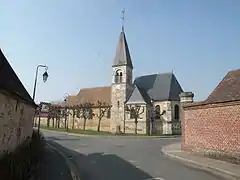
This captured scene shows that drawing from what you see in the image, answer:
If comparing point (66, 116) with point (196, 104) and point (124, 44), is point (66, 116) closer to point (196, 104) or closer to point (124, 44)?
point (124, 44)

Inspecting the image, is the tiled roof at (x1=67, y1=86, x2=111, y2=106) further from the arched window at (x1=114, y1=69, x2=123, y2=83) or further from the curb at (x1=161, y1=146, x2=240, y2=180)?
the curb at (x1=161, y1=146, x2=240, y2=180)

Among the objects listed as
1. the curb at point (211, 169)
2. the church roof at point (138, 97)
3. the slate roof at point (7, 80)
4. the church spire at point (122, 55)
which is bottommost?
the curb at point (211, 169)

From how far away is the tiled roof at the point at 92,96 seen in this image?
206 feet

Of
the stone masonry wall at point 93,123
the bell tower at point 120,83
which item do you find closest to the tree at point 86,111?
the stone masonry wall at point 93,123

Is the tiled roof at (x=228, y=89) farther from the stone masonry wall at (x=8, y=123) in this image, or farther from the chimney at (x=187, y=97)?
the stone masonry wall at (x=8, y=123)

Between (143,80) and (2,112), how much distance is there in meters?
50.8

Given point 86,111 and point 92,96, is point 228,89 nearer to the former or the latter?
point 86,111

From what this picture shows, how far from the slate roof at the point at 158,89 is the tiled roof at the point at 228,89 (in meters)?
33.7

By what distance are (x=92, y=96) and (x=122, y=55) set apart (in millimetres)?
14936

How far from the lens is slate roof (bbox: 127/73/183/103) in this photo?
5181cm

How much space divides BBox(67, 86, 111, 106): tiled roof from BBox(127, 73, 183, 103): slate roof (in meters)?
9.08

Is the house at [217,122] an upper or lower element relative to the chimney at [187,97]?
lower

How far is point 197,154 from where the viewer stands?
1675 cm

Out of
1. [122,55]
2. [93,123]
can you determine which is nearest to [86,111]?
[93,123]
